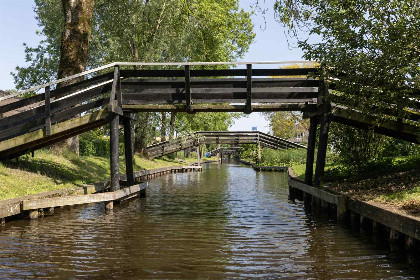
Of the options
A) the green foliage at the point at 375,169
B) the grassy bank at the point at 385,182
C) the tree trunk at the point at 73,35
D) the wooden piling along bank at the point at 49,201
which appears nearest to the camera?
the grassy bank at the point at 385,182

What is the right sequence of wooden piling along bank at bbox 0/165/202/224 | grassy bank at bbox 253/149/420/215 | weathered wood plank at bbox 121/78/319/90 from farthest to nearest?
weathered wood plank at bbox 121/78/319/90 < wooden piling along bank at bbox 0/165/202/224 < grassy bank at bbox 253/149/420/215

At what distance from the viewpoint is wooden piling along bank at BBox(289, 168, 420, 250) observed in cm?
747

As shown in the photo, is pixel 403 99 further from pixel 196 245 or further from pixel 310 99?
pixel 196 245

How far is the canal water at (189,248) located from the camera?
262 inches

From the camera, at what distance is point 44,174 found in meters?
14.8

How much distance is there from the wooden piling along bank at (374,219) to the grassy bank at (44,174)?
8259mm

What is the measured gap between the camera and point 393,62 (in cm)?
976

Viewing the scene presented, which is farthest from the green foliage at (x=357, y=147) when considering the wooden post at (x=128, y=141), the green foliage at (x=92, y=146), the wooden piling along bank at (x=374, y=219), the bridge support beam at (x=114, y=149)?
the green foliage at (x=92, y=146)

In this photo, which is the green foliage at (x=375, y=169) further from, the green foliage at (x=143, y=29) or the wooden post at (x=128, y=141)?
the green foliage at (x=143, y=29)

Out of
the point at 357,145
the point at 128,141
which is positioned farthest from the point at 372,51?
the point at 128,141

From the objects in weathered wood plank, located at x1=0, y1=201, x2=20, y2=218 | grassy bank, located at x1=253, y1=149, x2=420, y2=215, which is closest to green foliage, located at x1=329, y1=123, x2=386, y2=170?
grassy bank, located at x1=253, y1=149, x2=420, y2=215

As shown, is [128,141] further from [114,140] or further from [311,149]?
[311,149]

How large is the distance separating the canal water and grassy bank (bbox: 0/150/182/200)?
54.6 inches

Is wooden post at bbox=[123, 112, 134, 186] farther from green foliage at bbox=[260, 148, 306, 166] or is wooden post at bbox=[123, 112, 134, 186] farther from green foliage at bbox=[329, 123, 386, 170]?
green foliage at bbox=[260, 148, 306, 166]
